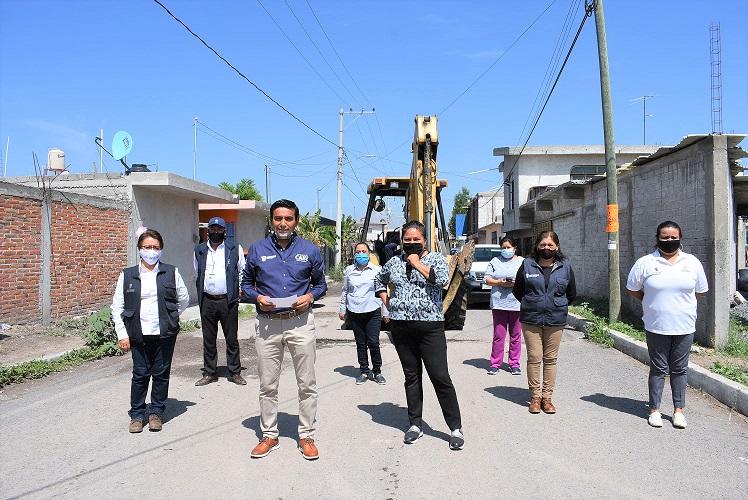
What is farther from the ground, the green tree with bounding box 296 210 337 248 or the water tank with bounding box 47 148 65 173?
the water tank with bounding box 47 148 65 173

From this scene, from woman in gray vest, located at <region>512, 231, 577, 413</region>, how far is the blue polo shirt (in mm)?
2266

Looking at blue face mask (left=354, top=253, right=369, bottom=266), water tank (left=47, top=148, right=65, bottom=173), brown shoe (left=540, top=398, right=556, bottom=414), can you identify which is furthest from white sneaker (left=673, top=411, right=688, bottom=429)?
water tank (left=47, top=148, right=65, bottom=173)

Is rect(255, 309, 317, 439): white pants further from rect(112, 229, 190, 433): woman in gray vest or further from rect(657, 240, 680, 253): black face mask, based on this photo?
rect(657, 240, 680, 253): black face mask

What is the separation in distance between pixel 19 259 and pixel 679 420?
34.9 ft

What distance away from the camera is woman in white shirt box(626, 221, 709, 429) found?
561 centimetres

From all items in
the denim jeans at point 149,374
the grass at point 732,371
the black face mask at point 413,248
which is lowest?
the grass at point 732,371

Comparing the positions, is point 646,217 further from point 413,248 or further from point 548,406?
point 413,248

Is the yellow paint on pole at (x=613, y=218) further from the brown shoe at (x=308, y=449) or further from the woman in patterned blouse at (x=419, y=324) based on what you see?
the brown shoe at (x=308, y=449)

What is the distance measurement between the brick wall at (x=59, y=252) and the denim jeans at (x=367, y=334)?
268 inches

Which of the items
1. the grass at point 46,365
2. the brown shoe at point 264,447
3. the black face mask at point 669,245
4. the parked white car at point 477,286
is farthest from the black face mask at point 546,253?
the parked white car at point 477,286

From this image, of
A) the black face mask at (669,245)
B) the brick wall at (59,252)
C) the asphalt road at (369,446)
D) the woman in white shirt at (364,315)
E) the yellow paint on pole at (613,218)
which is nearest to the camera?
the asphalt road at (369,446)

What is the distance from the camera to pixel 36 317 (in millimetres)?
11250

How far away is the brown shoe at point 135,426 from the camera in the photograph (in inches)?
210

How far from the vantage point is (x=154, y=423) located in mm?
5410
